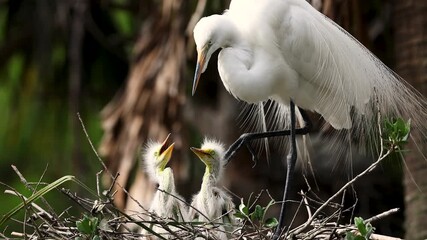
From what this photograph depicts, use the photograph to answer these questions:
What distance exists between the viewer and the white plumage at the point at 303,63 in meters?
4.88

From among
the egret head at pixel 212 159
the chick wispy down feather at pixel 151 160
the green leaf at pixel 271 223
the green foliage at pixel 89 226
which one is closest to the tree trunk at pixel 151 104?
the chick wispy down feather at pixel 151 160

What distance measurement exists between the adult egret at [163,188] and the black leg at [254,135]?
0.23 metres

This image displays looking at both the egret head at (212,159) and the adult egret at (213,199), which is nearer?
the adult egret at (213,199)

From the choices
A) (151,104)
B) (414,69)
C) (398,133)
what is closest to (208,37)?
(398,133)

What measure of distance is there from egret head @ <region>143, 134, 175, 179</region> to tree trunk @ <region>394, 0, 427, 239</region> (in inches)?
52.0

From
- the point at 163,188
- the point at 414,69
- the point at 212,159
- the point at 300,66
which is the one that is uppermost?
the point at 300,66

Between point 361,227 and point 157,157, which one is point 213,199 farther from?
point 361,227

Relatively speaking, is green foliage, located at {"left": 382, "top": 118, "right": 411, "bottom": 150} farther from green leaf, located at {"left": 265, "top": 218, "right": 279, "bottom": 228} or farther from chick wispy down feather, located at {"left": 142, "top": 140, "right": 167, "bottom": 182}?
chick wispy down feather, located at {"left": 142, "top": 140, "right": 167, "bottom": 182}

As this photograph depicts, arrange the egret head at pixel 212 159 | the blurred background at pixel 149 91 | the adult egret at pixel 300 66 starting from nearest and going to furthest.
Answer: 1. the egret head at pixel 212 159
2. the adult egret at pixel 300 66
3. the blurred background at pixel 149 91

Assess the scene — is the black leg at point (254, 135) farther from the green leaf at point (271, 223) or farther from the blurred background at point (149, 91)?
the green leaf at point (271, 223)

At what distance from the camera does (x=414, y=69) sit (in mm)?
6004

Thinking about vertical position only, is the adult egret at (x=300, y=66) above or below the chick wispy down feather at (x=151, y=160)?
above

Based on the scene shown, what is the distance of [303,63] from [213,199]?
665mm

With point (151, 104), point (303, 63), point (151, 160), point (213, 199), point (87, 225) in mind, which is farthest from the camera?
point (151, 104)
